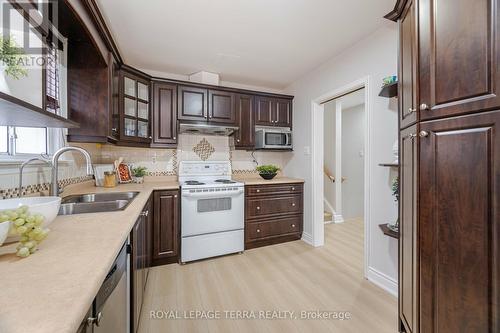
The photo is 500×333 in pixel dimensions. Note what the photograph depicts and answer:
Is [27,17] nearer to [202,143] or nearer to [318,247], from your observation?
[202,143]

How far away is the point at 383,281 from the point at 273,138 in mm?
2167

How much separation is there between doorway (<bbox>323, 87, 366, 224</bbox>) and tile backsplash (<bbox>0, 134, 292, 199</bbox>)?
1222 millimetres

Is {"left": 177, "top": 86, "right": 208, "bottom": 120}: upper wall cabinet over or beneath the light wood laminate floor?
over

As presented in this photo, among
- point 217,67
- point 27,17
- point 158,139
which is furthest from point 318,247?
point 27,17

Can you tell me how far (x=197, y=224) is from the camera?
2541mm

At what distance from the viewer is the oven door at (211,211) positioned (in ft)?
8.21

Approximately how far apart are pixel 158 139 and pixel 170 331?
2.08 meters

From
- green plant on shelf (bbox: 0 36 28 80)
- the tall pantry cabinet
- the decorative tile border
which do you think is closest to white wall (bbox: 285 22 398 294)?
the tall pantry cabinet

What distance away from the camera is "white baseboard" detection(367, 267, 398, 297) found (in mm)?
1919

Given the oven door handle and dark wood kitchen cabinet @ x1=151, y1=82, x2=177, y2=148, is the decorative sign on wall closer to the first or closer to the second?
dark wood kitchen cabinet @ x1=151, y1=82, x2=177, y2=148

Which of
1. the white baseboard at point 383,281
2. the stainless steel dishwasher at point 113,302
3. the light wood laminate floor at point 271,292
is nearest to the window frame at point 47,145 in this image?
the stainless steel dishwasher at point 113,302

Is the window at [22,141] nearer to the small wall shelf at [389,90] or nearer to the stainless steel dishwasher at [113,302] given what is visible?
the stainless steel dishwasher at [113,302]

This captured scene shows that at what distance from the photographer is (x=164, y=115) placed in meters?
2.79

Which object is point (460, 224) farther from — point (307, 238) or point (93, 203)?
point (307, 238)
